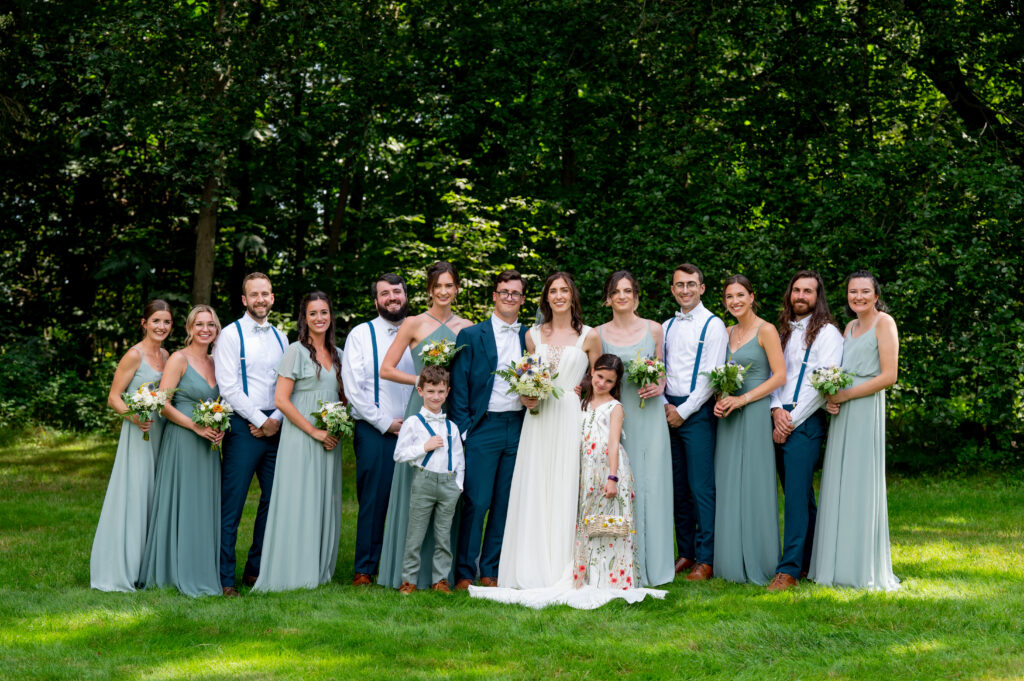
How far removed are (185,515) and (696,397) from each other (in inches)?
155

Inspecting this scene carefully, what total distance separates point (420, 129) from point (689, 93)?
15.2ft

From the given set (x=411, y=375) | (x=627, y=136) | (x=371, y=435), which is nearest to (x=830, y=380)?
(x=411, y=375)

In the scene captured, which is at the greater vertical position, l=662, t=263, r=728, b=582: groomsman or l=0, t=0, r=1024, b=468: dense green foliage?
l=0, t=0, r=1024, b=468: dense green foliage

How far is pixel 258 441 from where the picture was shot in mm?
7605

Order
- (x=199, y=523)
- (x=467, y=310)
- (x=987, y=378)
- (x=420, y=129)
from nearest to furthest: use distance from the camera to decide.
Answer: (x=199, y=523) → (x=987, y=378) → (x=467, y=310) → (x=420, y=129)

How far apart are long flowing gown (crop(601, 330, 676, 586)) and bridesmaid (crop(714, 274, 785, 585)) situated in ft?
1.43

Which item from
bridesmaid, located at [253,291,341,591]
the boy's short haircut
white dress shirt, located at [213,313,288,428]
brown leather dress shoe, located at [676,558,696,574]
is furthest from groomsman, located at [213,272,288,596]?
brown leather dress shoe, located at [676,558,696,574]

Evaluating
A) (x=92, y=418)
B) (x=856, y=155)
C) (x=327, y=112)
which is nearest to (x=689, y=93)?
A: (x=856, y=155)

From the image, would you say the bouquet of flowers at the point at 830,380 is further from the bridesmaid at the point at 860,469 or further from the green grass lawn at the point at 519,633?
the green grass lawn at the point at 519,633

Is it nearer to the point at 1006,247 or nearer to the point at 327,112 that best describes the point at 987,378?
the point at 1006,247

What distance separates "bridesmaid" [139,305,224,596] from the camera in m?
7.30

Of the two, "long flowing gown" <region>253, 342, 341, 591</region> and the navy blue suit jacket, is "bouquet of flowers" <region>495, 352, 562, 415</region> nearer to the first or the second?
the navy blue suit jacket

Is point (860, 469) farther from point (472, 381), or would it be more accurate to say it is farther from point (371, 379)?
point (371, 379)

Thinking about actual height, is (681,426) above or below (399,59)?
below
